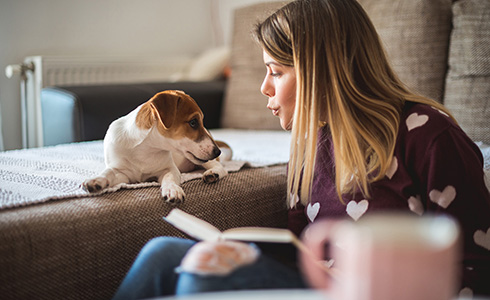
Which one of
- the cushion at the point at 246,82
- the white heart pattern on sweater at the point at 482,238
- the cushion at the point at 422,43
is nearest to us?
the white heart pattern on sweater at the point at 482,238

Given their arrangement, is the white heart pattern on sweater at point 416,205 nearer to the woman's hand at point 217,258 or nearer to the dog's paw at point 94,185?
the woman's hand at point 217,258

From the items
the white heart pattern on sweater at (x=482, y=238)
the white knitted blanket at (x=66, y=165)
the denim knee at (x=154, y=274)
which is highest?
the white heart pattern on sweater at (x=482, y=238)

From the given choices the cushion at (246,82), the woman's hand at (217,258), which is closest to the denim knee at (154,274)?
the woman's hand at (217,258)

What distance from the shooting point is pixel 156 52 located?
11.2 feet

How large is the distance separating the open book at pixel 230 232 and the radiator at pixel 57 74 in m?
2.15

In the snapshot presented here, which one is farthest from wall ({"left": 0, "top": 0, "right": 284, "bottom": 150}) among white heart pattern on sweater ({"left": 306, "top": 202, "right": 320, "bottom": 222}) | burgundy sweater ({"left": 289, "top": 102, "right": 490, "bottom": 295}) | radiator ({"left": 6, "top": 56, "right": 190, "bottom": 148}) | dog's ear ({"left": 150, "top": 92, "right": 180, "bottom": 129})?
burgundy sweater ({"left": 289, "top": 102, "right": 490, "bottom": 295})

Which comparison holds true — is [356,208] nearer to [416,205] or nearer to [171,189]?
[416,205]

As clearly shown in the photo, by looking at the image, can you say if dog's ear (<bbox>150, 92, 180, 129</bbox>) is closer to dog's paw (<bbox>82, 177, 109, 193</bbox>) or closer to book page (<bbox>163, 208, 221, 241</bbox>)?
dog's paw (<bbox>82, 177, 109, 193</bbox>)

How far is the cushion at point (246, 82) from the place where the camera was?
2463 mm

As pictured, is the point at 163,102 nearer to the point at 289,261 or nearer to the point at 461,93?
the point at 289,261

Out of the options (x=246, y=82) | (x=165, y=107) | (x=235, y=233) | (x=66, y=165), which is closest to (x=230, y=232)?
(x=235, y=233)

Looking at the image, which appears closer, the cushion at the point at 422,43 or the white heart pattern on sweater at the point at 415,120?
the white heart pattern on sweater at the point at 415,120

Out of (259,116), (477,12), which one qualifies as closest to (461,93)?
(477,12)

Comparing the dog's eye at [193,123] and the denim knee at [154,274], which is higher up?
the dog's eye at [193,123]
